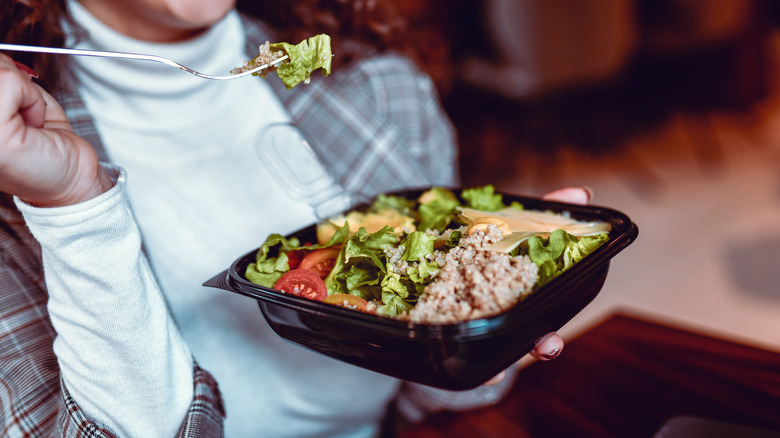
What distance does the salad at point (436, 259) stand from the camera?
0.68m

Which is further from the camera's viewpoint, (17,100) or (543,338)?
(543,338)

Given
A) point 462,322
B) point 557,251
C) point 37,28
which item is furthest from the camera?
point 37,28

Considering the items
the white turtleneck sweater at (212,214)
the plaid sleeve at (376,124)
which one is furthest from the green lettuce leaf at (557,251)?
the plaid sleeve at (376,124)

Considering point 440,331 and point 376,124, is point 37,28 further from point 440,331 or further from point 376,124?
point 440,331

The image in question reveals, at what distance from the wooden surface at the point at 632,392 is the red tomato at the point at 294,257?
37 cm

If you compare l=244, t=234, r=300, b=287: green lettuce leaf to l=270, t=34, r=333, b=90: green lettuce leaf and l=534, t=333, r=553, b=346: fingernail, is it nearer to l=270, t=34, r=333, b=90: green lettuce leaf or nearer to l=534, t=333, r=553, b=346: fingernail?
l=270, t=34, r=333, b=90: green lettuce leaf

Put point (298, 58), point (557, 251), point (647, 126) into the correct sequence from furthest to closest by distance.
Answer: point (647, 126) → point (298, 58) → point (557, 251)

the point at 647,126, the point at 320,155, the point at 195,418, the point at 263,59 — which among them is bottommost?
the point at 195,418

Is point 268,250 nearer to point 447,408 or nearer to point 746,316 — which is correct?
point 447,408

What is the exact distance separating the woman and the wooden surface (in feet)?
0.74

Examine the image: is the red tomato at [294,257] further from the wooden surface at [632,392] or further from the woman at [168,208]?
the wooden surface at [632,392]

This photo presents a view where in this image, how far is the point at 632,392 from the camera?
0.99 meters

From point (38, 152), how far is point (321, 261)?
0.44m

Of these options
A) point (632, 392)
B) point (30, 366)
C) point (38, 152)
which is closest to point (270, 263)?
point (38, 152)
